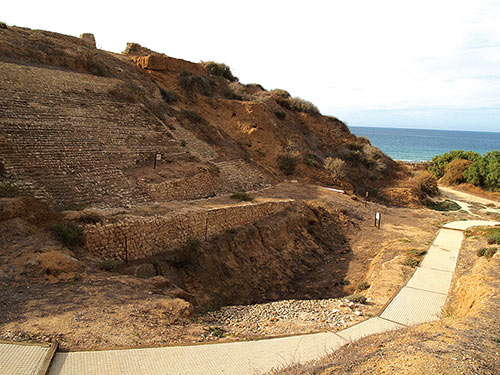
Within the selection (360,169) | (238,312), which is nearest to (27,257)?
(238,312)

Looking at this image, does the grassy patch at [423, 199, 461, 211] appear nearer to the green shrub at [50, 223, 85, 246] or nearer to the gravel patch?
the gravel patch

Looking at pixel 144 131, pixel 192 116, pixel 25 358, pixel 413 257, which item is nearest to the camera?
pixel 25 358

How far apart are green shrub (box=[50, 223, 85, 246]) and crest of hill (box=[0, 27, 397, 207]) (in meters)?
2.05

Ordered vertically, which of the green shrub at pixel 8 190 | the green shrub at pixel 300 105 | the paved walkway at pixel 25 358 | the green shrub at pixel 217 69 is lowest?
the paved walkway at pixel 25 358

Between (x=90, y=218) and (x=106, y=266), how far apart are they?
154 centimetres

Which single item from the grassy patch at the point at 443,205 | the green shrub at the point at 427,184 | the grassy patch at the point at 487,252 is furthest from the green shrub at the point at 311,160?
the grassy patch at the point at 487,252

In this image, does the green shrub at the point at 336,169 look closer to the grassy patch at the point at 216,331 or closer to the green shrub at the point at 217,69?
the green shrub at the point at 217,69

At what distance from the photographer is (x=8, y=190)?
365 inches

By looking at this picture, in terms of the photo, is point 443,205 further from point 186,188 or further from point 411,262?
point 186,188

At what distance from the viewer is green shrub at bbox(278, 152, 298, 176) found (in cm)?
2261

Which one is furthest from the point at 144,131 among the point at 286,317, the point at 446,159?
the point at 446,159

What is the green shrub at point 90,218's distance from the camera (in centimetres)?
897

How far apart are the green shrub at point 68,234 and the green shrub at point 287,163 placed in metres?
15.6

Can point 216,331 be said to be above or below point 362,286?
above
